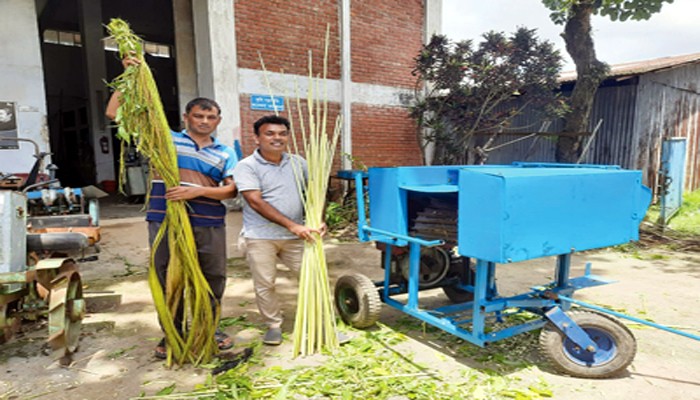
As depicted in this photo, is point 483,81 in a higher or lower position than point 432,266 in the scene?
higher

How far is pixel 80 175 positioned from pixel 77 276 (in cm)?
1164

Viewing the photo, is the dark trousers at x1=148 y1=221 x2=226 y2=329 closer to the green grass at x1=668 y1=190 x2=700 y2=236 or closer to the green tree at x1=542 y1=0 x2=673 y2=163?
the green tree at x1=542 y1=0 x2=673 y2=163

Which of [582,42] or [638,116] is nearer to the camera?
[582,42]

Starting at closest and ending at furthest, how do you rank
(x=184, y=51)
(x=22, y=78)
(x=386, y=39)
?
1. (x=22, y=78)
2. (x=184, y=51)
3. (x=386, y=39)

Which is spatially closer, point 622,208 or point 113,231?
point 622,208

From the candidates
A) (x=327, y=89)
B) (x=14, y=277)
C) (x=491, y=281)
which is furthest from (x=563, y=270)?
(x=327, y=89)

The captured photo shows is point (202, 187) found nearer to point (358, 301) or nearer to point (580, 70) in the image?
point (358, 301)

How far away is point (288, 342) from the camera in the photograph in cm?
313

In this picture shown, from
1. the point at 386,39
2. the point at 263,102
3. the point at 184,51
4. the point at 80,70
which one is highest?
the point at 80,70

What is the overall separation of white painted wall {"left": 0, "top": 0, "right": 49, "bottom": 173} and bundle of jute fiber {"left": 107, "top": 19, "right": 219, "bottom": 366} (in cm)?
535

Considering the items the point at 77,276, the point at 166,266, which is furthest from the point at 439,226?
the point at 77,276

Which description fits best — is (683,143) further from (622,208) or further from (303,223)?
(303,223)

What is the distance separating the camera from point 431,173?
118 inches

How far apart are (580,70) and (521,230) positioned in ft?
20.4
